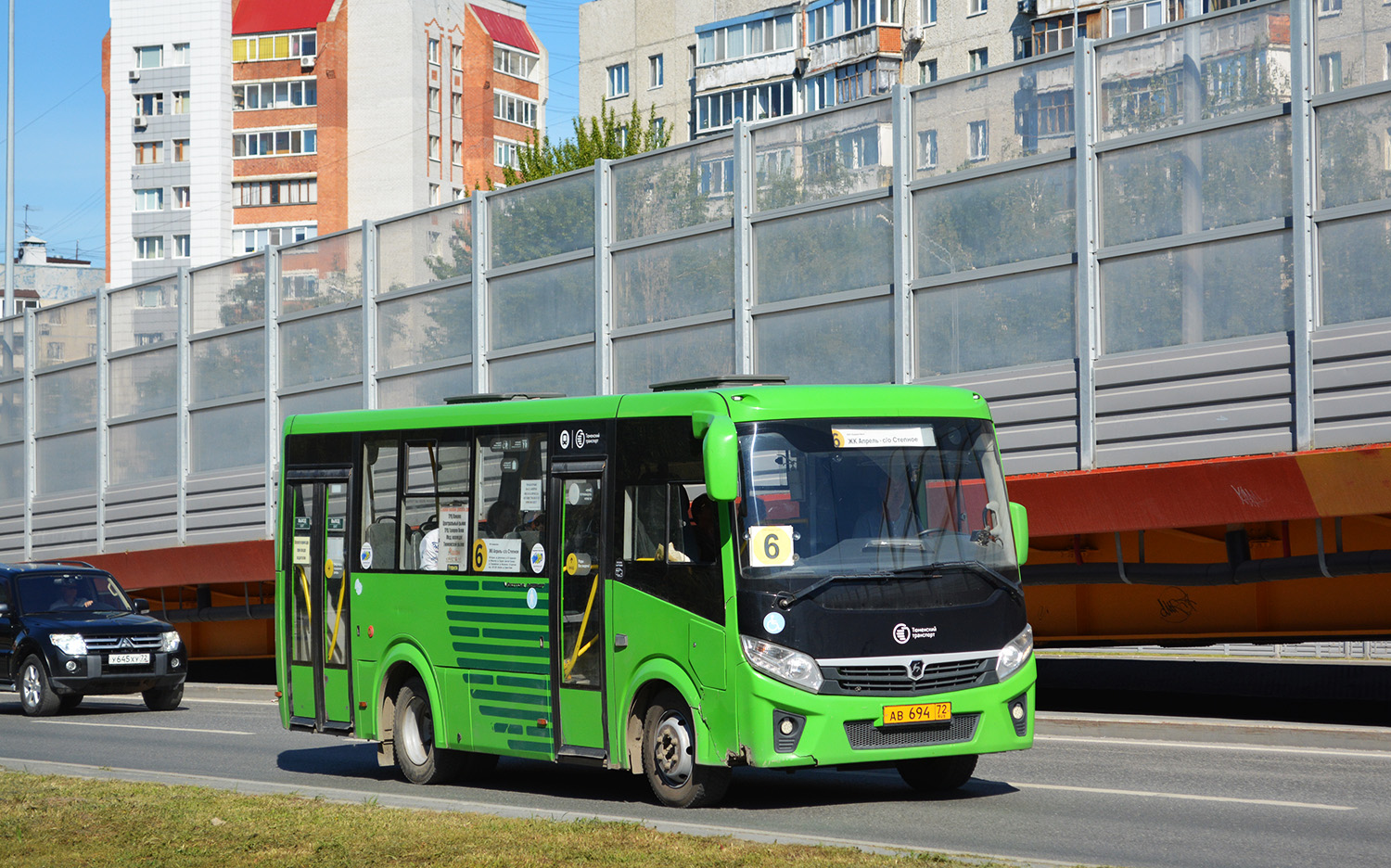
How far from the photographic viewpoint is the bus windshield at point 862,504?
10.2 m

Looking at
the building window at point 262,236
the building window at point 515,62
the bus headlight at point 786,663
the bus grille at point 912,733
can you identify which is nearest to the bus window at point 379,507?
the bus headlight at point 786,663

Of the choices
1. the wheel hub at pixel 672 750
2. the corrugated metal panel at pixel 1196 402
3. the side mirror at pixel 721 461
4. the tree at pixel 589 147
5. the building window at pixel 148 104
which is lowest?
the wheel hub at pixel 672 750

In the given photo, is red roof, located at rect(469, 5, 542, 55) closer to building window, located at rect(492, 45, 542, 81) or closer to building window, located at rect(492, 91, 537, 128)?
building window, located at rect(492, 45, 542, 81)

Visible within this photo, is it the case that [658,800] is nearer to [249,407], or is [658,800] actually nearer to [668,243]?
[668,243]

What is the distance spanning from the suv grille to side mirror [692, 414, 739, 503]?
13.0 m

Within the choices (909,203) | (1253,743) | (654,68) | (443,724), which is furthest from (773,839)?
(654,68)

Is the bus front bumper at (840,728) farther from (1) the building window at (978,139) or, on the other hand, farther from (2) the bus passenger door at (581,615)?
(1) the building window at (978,139)

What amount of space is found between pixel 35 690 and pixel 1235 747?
14240 millimetres

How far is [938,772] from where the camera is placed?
11016mm

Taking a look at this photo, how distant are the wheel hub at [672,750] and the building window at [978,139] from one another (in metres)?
7.60

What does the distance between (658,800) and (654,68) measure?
75.5 metres

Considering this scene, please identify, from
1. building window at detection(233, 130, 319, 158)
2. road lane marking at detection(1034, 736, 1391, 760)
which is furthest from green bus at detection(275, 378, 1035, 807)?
building window at detection(233, 130, 319, 158)

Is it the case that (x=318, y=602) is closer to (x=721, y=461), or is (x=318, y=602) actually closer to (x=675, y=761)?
(x=675, y=761)

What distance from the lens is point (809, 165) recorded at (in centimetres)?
1767
